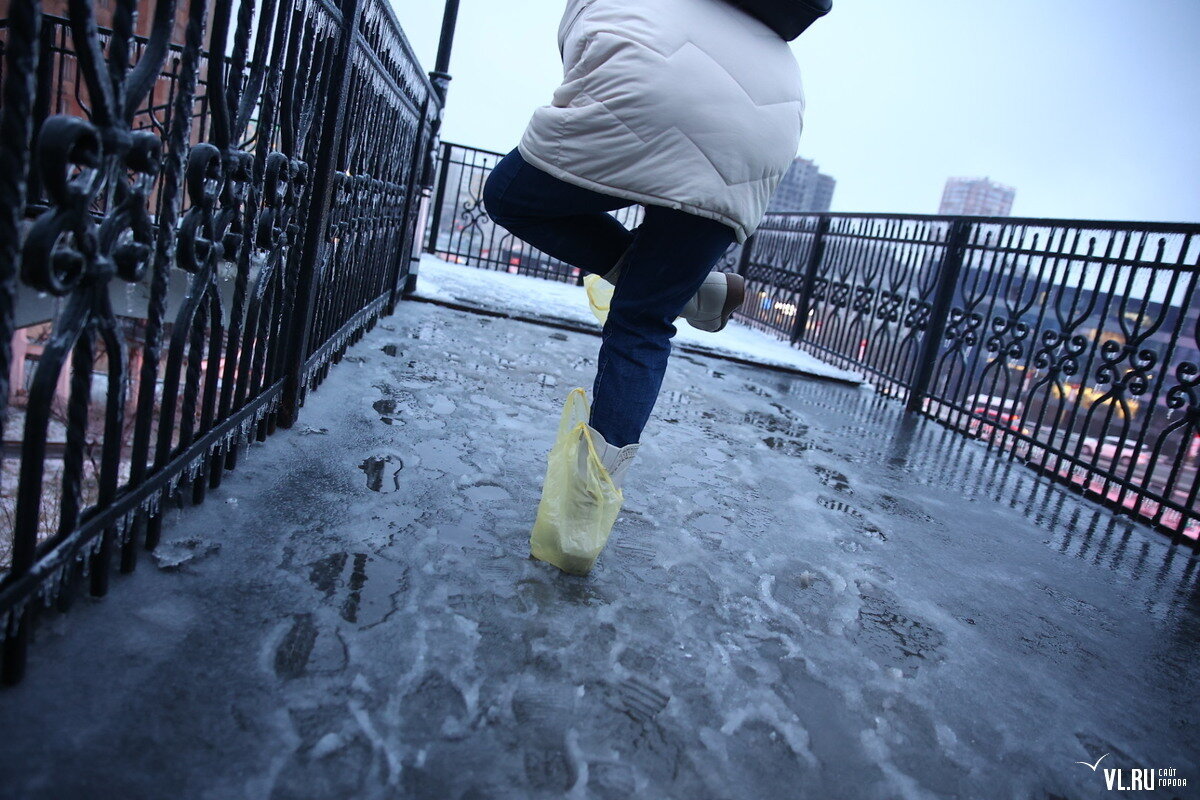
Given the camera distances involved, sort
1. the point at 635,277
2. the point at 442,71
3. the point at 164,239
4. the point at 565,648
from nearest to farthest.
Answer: the point at 164,239 < the point at 565,648 < the point at 635,277 < the point at 442,71

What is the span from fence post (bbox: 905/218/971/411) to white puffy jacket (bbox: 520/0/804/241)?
462 centimetres

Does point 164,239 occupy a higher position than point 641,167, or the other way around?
point 641,167

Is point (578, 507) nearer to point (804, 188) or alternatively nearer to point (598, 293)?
point (598, 293)

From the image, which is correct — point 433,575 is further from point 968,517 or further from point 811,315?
point 811,315

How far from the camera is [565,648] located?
157cm

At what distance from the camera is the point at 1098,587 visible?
8.88 ft

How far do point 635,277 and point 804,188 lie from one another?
92112 millimetres

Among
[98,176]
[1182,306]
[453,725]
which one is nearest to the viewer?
[98,176]

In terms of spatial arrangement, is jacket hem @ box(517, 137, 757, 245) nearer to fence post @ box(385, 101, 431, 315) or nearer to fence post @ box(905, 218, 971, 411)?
fence post @ box(385, 101, 431, 315)

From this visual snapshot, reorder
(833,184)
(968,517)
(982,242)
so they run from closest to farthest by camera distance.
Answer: (968,517) → (982,242) → (833,184)

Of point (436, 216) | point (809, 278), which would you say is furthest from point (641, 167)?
point (436, 216)

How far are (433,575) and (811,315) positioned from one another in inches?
295

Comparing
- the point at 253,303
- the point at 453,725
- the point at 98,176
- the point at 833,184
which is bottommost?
the point at 453,725

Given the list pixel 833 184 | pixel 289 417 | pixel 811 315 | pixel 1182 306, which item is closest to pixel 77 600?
pixel 289 417
